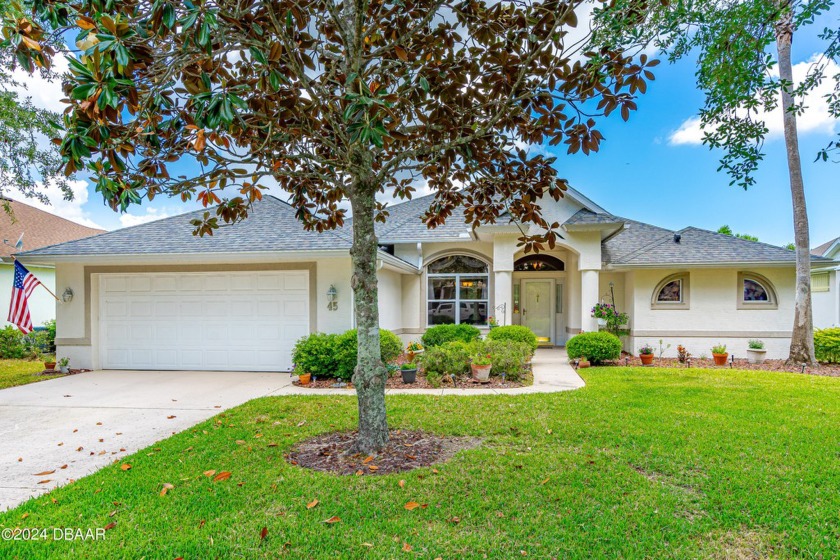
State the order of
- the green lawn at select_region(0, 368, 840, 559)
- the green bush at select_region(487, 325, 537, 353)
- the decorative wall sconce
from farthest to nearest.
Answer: the green bush at select_region(487, 325, 537, 353)
the decorative wall sconce
the green lawn at select_region(0, 368, 840, 559)

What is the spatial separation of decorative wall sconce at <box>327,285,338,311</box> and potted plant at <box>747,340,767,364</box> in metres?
11.0

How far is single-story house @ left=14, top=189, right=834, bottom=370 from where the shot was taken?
998cm

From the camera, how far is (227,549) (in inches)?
118

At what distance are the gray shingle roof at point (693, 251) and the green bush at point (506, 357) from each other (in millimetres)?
4767

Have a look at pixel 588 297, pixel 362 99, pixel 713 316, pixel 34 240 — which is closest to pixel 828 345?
pixel 713 316

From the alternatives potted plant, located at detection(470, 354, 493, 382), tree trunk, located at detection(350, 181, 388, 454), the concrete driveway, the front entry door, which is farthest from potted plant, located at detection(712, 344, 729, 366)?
the concrete driveway

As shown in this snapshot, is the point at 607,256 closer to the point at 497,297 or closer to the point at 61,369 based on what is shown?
the point at 497,297

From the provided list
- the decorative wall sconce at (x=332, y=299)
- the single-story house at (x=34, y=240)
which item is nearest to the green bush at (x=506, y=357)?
the decorative wall sconce at (x=332, y=299)

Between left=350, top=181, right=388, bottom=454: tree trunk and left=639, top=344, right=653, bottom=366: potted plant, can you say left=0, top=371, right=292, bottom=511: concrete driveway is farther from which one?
left=639, top=344, right=653, bottom=366: potted plant

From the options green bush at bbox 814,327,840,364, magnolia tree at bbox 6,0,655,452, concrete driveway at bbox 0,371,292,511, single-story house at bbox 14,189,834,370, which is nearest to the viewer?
magnolia tree at bbox 6,0,655,452

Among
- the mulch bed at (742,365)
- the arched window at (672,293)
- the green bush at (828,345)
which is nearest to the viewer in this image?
the mulch bed at (742,365)

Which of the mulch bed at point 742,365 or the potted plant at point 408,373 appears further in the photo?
the mulch bed at point 742,365

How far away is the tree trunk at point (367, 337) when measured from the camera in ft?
15.6

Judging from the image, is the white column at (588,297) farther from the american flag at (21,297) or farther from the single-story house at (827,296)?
the american flag at (21,297)
